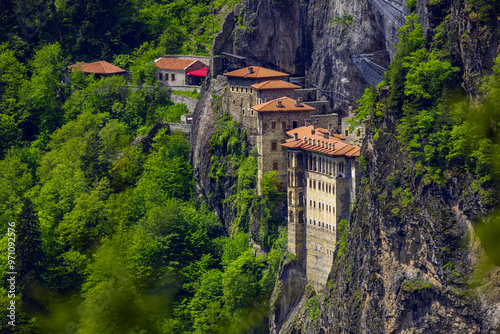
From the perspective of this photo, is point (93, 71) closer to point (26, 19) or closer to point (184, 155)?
point (26, 19)

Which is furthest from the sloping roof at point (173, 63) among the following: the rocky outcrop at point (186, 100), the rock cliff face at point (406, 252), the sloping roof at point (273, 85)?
the rock cliff face at point (406, 252)

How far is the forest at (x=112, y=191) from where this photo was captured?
3469 inches

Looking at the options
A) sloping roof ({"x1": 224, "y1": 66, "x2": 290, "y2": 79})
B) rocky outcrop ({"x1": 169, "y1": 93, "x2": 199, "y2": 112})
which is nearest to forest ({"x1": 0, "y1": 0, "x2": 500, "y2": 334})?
rocky outcrop ({"x1": 169, "y1": 93, "x2": 199, "y2": 112})

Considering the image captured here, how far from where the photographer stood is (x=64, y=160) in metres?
114

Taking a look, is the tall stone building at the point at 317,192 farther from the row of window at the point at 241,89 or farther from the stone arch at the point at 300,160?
the row of window at the point at 241,89

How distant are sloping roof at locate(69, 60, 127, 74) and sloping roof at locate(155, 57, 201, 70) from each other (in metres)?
7.03

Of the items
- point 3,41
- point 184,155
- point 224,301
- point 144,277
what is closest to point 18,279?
point 144,277

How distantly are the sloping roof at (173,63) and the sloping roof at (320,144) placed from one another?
33.2 meters

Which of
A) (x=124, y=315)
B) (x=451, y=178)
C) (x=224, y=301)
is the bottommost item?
(x=224, y=301)

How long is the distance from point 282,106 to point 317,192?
31.0ft

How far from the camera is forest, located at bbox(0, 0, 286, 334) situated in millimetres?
88125

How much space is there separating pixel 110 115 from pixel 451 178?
63964mm

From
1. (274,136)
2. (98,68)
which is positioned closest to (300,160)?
(274,136)

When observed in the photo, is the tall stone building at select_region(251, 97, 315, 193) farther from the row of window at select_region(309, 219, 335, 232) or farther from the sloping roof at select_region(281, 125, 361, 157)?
the row of window at select_region(309, 219, 335, 232)
